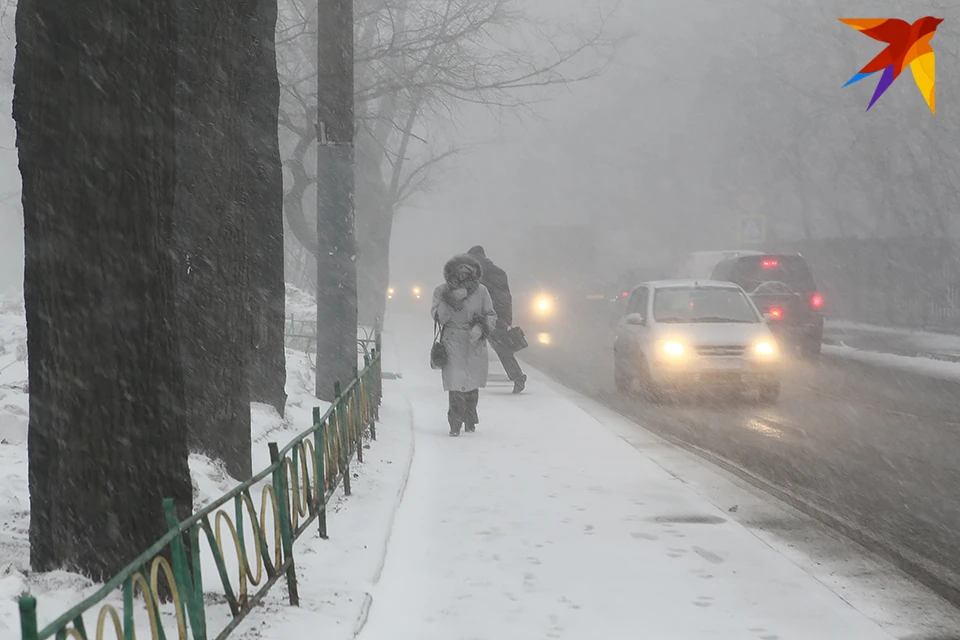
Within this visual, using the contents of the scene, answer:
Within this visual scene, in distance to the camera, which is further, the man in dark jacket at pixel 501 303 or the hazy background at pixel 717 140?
the hazy background at pixel 717 140

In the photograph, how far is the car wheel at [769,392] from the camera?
15.0 meters

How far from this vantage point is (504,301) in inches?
656

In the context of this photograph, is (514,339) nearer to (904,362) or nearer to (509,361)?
(509,361)

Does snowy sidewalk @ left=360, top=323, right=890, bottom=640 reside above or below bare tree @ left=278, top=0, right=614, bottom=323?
below

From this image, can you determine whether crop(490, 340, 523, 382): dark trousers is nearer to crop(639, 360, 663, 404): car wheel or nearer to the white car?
the white car

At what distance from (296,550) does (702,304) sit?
35.3ft

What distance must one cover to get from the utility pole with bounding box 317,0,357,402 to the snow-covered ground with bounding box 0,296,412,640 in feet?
5.06

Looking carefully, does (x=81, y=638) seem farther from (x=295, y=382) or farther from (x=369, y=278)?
(x=369, y=278)

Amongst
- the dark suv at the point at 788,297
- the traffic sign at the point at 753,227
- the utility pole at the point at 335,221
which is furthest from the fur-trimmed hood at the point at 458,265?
the traffic sign at the point at 753,227

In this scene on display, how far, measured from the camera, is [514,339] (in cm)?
1645

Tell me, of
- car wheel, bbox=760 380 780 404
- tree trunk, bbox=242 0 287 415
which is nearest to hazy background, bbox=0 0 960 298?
car wheel, bbox=760 380 780 404

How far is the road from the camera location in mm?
7762

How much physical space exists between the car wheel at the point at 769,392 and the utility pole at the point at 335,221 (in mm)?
5405

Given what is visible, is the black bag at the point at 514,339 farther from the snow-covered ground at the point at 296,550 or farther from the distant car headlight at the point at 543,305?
the distant car headlight at the point at 543,305
